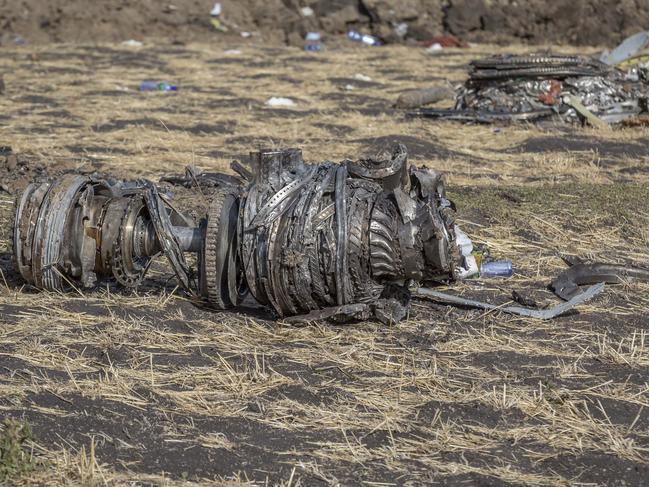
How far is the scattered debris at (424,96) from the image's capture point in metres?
11.1

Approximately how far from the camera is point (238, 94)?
471 inches

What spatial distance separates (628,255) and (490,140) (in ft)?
12.4

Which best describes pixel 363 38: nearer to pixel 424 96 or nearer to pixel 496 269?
pixel 424 96

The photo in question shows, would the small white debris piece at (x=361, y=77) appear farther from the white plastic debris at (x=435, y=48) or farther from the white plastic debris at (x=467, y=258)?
the white plastic debris at (x=467, y=258)

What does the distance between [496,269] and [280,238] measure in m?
1.51

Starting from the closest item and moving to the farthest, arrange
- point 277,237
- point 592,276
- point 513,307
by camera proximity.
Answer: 1. point 277,237
2. point 513,307
3. point 592,276

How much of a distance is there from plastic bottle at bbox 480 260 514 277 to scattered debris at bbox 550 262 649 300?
0.27 metres

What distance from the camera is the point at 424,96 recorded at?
1138 centimetres

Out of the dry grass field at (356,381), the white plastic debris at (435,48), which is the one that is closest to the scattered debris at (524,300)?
the dry grass field at (356,381)

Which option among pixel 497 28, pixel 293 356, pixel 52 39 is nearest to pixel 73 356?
pixel 293 356

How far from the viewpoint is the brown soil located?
1705 centimetres

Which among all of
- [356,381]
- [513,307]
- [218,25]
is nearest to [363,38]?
[218,25]

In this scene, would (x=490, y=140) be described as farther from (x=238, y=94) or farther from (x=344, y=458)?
(x=344, y=458)

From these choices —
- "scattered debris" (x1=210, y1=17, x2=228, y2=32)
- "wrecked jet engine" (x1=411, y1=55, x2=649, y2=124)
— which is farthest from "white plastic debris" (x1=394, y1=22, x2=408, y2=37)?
"wrecked jet engine" (x1=411, y1=55, x2=649, y2=124)
